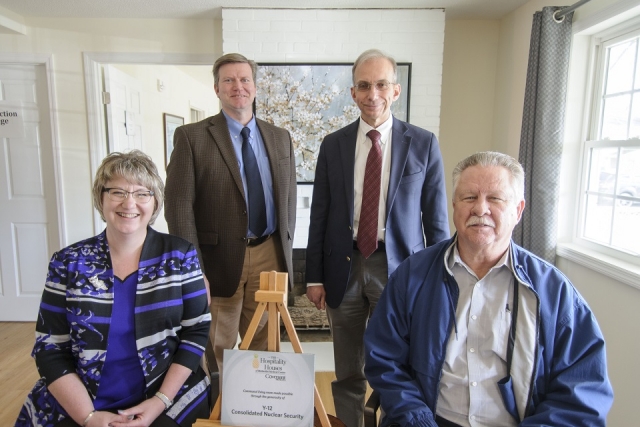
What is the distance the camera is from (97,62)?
131 inches

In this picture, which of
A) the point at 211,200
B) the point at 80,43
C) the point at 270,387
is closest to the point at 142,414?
the point at 270,387

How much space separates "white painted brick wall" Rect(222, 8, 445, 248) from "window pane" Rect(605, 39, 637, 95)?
44.2 inches

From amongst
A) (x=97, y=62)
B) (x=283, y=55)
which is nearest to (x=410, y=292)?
(x=283, y=55)

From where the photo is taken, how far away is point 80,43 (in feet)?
10.8

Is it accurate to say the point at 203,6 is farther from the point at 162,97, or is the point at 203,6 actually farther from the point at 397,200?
the point at 397,200

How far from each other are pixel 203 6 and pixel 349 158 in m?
2.08

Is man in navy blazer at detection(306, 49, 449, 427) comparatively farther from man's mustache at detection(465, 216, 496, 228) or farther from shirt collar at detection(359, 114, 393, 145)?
man's mustache at detection(465, 216, 496, 228)

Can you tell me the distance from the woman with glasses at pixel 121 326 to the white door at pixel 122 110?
2154 millimetres

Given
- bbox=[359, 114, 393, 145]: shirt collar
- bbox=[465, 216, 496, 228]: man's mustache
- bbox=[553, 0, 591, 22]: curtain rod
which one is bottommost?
bbox=[465, 216, 496, 228]: man's mustache

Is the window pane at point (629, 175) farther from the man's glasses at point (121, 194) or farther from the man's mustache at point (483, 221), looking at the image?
the man's glasses at point (121, 194)

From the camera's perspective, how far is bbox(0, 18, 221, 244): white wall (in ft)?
10.7

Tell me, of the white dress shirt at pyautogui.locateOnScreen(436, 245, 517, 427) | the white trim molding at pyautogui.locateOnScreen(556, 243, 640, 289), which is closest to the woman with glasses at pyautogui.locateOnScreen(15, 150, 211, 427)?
the white dress shirt at pyautogui.locateOnScreen(436, 245, 517, 427)

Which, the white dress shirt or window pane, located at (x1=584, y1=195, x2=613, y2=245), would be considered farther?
window pane, located at (x1=584, y1=195, x2=613, y2=245)

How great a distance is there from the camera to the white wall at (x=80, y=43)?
3.27m
